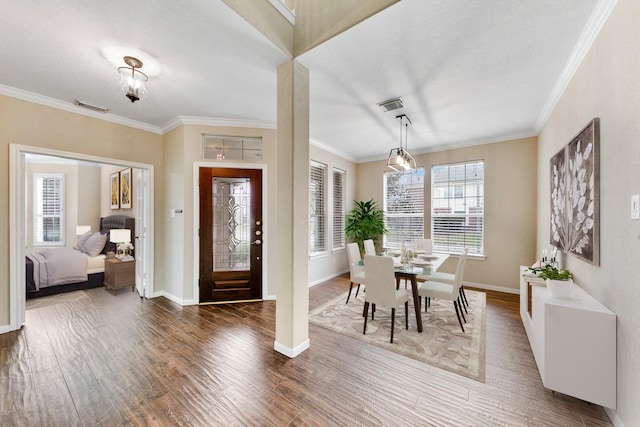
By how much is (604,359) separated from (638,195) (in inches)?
43.7

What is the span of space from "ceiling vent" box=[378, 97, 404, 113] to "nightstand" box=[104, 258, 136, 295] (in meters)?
4.91

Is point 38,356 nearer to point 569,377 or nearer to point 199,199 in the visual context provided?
point 199,199

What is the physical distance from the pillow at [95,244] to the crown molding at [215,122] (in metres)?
3.26

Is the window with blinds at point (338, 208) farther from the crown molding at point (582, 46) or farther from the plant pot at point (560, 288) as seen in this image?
the plant pot at point (560, 288)

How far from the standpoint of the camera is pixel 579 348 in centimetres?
169

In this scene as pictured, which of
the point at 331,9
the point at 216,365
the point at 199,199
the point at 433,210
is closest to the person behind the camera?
the point at 331,9

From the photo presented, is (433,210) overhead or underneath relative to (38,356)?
overhead

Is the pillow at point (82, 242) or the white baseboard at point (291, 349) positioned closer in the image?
the white baseboard at point (291, 349)

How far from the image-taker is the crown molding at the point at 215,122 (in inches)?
143

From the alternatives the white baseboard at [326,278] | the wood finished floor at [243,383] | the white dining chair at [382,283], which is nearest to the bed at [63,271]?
the wood finished floor at [243,383]

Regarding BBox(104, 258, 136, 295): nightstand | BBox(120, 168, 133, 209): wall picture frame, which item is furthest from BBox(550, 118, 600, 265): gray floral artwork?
BBox(120, 168, 133, 209): wall picture frame

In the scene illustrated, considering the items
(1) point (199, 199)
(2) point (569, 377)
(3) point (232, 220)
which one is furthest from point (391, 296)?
(1) point (199, 199)

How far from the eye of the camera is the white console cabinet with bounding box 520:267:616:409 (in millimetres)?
1609

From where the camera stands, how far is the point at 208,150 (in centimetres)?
378
